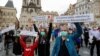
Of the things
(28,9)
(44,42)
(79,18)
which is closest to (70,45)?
(79,18)

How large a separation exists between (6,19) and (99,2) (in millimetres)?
61571

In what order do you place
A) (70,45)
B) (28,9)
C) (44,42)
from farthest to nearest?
(28,9) < (44,42) < (70,45)

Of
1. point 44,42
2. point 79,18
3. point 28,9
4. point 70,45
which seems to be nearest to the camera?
point 70,45

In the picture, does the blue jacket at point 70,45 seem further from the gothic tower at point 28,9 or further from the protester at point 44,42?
the gothic tower at point 28,9

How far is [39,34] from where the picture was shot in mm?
12492

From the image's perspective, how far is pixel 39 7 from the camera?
503ft

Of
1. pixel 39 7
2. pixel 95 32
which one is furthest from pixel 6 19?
pixel 95 32

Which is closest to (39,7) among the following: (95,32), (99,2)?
(99,2)

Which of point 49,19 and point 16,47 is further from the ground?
point 49,19

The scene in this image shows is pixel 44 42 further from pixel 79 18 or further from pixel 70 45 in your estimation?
pixel 70 45

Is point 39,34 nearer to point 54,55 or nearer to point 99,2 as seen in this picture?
point 54,55

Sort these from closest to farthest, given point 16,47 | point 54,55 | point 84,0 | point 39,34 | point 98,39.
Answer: point 54,55, point 39,34, point 16,47, point 98,39, point 84,0

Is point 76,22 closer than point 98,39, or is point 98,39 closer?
point 76,22

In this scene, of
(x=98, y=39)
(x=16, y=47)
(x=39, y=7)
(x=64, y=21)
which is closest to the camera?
(x=64, y=21)
